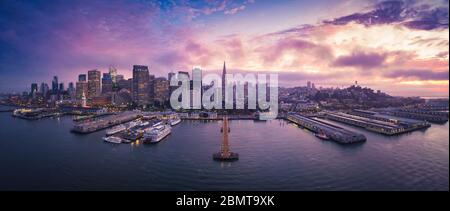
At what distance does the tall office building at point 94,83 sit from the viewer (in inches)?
1318

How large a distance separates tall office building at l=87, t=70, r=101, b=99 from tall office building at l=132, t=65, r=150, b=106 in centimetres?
790

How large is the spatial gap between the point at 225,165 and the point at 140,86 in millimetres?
22533

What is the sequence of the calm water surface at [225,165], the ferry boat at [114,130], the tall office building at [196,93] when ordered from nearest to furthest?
1. the calm water surface at [225,165]
2. the ferry boat at [114,130]
3. the tall office building at [196,93]

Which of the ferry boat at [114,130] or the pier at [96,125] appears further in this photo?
the pier at [96,125]

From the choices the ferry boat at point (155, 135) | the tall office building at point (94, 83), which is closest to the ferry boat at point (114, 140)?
the ferry boat at point (155, 135)

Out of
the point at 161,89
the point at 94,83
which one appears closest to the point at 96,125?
the point at 161,89

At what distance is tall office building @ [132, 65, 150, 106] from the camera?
27.0 meters

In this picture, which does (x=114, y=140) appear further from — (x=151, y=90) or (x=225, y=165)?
(x=151, y=90)

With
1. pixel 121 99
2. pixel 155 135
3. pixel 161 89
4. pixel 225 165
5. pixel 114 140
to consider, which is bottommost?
pixel 225 165

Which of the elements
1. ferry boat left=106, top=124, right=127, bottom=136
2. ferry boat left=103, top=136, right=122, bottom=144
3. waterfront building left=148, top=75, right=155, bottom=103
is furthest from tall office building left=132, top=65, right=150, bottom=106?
ferry boat left=103, top=136, right=122, bottom=144

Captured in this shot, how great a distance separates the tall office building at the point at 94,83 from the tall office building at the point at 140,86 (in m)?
7.90

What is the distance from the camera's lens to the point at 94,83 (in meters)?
33.9

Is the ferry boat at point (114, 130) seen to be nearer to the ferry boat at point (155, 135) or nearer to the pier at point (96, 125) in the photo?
the pier at point (96, 125)
